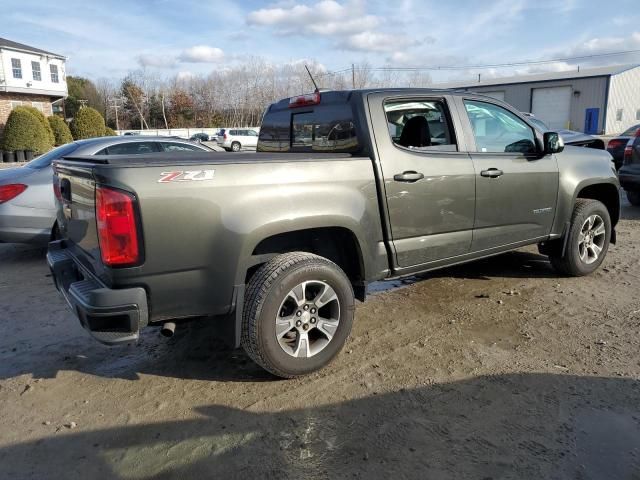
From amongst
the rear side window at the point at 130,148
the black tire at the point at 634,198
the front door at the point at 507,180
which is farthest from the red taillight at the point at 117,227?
the black tire at the point at 634,198

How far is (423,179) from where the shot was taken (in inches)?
155

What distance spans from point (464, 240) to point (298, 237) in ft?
4.94

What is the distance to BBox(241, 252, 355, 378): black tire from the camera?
3209mm

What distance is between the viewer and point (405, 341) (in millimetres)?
4039

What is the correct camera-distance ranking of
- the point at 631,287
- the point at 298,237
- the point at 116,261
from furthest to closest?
the point at 631,287
the point at 298,237
the point at 116,261

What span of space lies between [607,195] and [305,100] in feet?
12.1

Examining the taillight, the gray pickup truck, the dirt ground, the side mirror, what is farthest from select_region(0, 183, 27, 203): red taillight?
the taillight

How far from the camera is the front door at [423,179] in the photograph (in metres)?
3.81

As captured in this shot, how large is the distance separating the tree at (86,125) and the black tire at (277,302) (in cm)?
3506

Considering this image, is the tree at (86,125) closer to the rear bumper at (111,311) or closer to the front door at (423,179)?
the front door at (423,179)

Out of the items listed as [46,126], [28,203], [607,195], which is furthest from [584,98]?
[28,203]

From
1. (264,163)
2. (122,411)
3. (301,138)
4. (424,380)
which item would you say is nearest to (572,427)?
(424,380)

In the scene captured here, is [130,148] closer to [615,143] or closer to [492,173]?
[492,173]

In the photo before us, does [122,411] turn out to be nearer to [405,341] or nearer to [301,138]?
[405,341]
